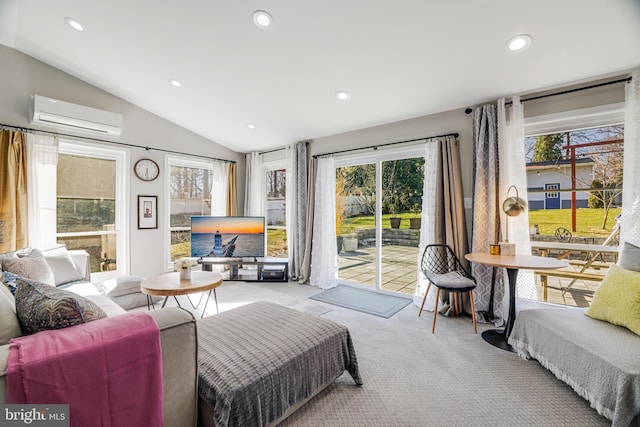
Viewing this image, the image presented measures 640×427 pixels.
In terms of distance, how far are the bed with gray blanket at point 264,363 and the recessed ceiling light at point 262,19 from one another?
2.30 metres

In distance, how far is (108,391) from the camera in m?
0.99

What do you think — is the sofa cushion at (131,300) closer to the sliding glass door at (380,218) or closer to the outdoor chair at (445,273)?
the sliding glass door at (380,218)

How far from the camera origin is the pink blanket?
34.1 inches

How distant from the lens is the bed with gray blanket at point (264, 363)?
1.29 m

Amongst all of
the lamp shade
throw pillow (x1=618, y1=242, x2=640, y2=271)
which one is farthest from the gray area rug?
throw pillow (x1=618, y1=242, x2=640, y2=271)

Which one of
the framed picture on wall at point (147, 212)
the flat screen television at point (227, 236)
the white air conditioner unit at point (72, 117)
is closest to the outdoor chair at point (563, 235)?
the flat screen television at point (227, 236)

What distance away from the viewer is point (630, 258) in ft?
6.47

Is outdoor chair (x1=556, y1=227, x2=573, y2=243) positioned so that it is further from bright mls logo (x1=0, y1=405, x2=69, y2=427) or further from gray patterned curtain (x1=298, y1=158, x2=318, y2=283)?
bright mls logo (x1=0, y1=405, x2=69, y2=427)

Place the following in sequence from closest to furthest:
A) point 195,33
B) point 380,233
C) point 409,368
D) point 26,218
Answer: point 409,368 → point 195,33 → point 26,218 → point 380,233

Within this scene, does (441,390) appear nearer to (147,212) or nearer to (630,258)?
(630,258)

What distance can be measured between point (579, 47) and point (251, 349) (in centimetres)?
322

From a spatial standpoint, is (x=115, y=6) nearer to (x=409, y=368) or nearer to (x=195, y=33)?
(x=195, y=33)

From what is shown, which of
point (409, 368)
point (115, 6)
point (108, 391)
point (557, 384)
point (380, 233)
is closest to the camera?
point (108, 391)

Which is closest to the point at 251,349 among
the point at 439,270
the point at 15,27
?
the point at 439,270
